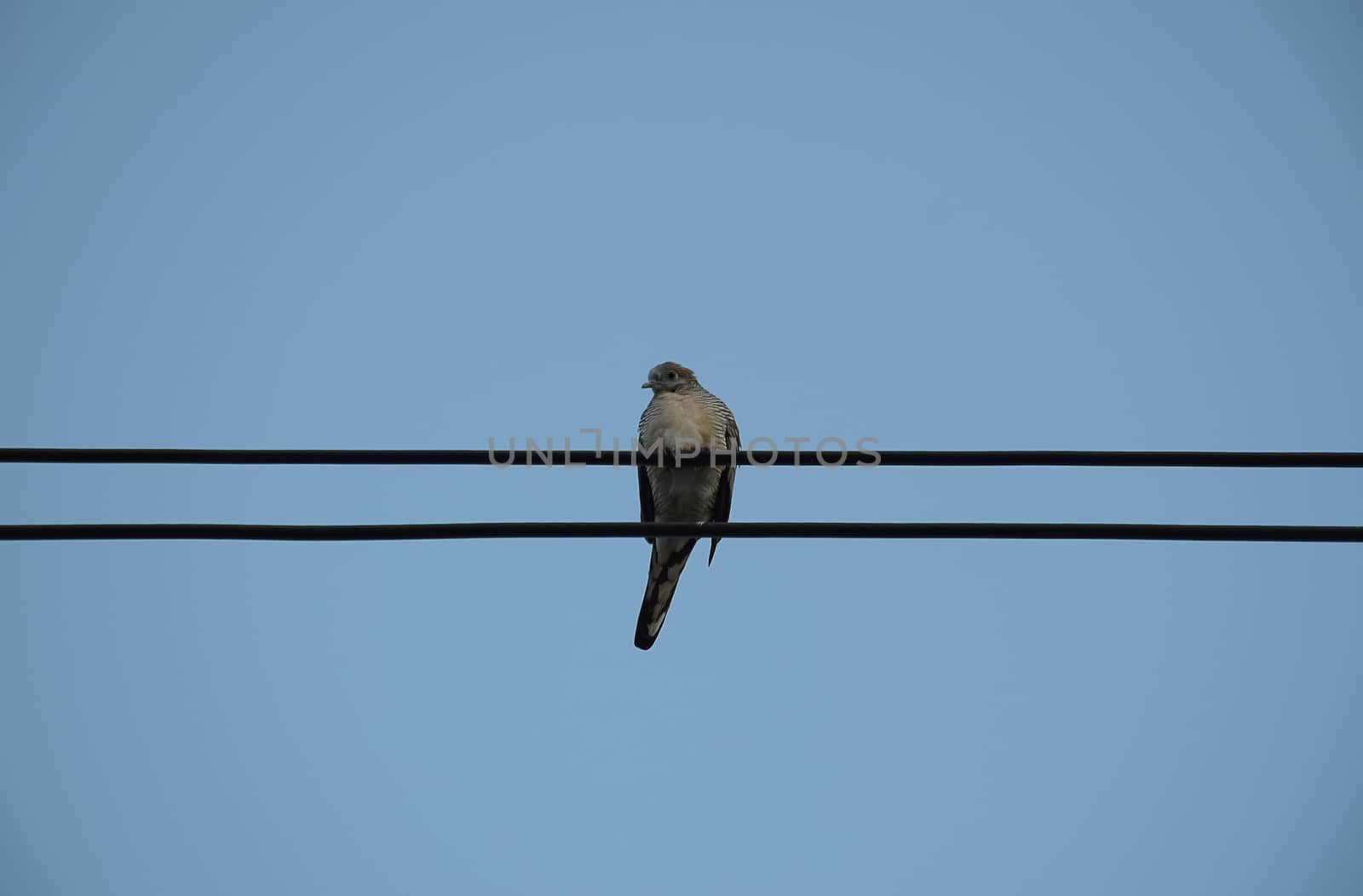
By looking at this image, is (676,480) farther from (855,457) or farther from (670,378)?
(855,457)

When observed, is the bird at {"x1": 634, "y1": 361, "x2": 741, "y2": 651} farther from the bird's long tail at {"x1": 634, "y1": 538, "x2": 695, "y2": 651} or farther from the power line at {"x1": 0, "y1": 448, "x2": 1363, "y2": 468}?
the power line at {"x1": 0, "y1": 448, "x2": 1363, "y2": 468}

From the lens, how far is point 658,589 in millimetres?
8883

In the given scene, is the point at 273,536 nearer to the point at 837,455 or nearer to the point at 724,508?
the point at 837,455

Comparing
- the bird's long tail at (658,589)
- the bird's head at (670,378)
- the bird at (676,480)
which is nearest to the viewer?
the bird at (676,480)

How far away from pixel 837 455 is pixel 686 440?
265 centimetres

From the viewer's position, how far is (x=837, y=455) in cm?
566

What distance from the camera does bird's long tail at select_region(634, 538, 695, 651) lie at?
28.7 feet

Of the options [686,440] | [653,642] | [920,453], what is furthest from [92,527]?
[653,642]

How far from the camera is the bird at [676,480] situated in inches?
330

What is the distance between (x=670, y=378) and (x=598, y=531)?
435 cm

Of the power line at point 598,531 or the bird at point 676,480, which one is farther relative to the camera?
the bird at point 676,480

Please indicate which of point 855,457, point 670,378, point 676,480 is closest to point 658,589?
point 676,480

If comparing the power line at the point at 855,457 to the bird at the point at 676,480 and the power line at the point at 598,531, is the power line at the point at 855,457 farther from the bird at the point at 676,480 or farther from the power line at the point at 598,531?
the bird at the point at 676,480

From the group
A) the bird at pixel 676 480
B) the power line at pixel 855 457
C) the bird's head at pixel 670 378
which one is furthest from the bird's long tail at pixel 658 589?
the power line at pixel 855 457
